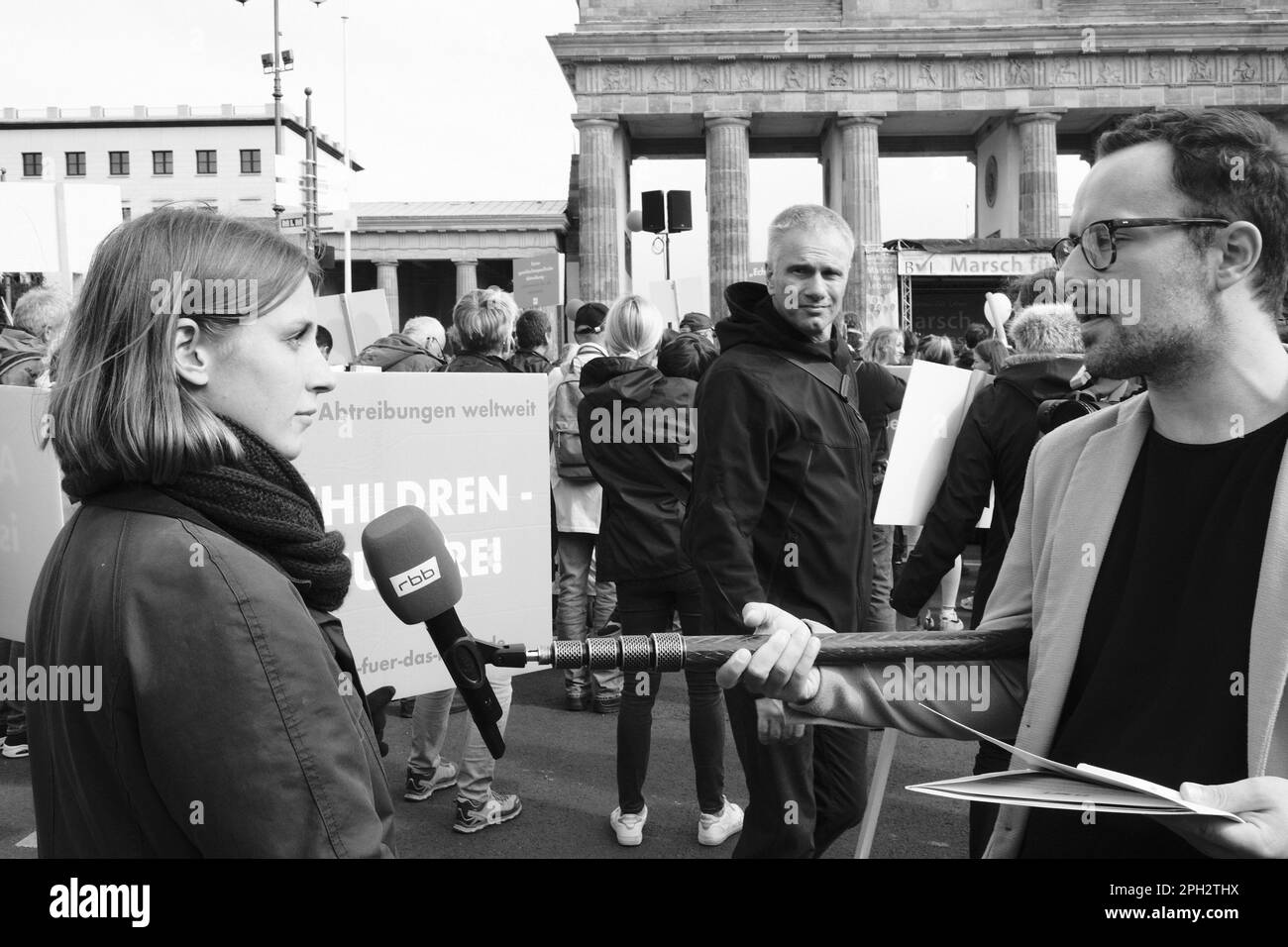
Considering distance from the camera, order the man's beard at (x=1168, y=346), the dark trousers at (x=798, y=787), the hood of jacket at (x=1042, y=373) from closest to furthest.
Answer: the man's beard at (x=1168, y=346) < the dark trousers at (x=798, y=787) < the hood of jacket at (x=1042, y=373)

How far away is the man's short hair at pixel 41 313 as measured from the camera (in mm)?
6340

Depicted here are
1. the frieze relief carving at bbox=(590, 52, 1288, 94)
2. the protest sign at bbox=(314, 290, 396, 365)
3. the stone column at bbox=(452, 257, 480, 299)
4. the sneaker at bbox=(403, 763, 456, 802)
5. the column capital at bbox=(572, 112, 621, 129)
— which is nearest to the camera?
the sneaker at bbox=(403, 763, 456, 802)

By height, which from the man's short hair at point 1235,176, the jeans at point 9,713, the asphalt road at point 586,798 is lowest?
the asphalt road at point 586,798

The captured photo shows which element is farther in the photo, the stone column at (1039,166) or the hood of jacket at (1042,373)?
the stone column at (1039,166)

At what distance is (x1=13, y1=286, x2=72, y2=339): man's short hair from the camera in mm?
6340

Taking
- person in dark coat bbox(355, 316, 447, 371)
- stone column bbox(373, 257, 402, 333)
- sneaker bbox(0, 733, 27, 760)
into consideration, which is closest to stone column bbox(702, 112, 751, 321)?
stone column bbox(373, 257, 402, 333)

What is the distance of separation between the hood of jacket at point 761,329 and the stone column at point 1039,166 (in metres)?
38.7

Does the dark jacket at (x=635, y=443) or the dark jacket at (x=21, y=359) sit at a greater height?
the dark jacket at (x=21, y=359)

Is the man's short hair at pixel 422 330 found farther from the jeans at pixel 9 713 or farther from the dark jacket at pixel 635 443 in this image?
the jeans at pixel 9 713

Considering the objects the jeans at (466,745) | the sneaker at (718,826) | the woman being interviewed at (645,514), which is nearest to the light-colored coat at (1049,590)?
the woman being interviewed at (645,514)

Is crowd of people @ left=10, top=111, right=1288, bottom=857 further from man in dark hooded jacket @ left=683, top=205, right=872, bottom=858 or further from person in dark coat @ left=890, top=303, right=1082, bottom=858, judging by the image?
person in dark coat @ left=890, top=303, right=1082, bottom=858

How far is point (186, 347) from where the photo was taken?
5.22 ft

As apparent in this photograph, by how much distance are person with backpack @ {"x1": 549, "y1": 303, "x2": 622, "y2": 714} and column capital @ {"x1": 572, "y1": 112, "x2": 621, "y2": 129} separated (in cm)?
3429
